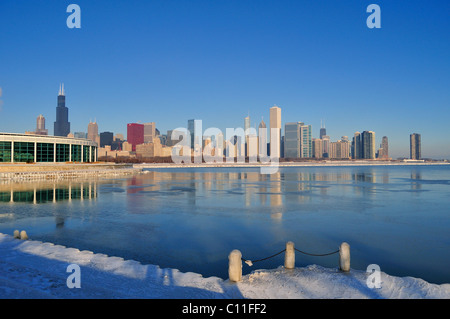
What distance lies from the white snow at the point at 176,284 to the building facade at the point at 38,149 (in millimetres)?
87897

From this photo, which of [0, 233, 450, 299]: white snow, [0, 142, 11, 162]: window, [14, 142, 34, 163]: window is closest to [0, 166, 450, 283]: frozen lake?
[0, 233, 450, 299]: white snow

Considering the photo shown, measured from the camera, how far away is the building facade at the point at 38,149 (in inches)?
3322

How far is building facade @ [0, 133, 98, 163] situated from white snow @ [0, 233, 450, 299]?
87897mm

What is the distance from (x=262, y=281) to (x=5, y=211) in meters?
26.7

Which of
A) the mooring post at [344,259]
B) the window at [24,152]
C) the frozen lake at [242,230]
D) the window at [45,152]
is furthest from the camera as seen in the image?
the window at [45,152]

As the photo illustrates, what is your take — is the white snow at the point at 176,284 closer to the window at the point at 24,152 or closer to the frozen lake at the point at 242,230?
the frozen lake at the point at 242,230

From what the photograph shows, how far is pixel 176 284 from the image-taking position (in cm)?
1060

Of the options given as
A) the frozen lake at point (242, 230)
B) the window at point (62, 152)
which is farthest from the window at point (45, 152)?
the frozen lake at point (242, 230)

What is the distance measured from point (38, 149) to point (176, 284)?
96.0 meters

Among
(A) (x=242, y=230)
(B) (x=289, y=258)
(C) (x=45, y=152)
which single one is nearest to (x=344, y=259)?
(B) (x=289, y=258)

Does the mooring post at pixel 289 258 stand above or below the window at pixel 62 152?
below

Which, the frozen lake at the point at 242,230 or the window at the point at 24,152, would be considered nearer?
the frozen lake at the point at 242,230

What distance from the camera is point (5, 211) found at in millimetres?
27391
